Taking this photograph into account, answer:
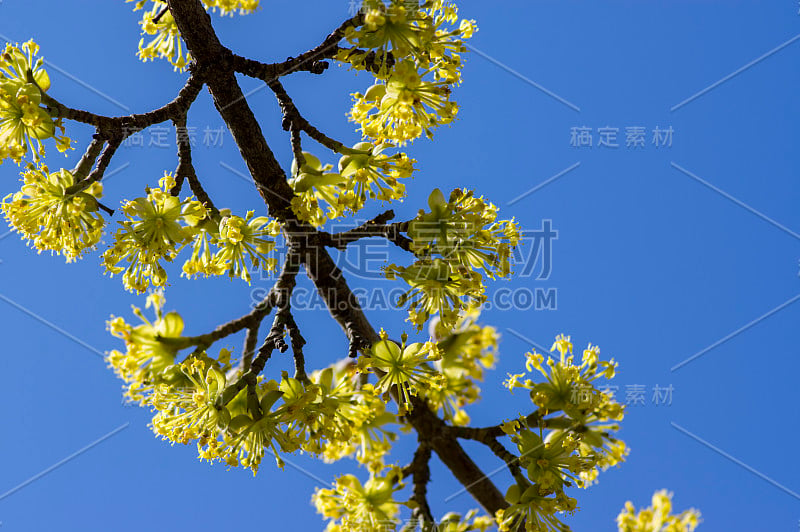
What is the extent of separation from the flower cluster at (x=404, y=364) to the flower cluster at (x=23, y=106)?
154 cm

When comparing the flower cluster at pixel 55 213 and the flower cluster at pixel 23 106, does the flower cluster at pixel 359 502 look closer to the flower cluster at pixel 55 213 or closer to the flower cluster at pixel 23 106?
the flower cluster at pixel 55 213

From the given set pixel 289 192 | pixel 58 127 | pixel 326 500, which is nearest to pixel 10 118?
pixel 58 127

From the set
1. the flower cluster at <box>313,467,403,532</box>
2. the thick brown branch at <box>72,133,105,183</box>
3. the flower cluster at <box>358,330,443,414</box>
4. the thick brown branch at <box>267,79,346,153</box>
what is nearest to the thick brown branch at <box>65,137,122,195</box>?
the thick brown branch at <box>72,133,105,183</box>

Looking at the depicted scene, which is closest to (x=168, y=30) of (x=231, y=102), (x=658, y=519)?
(x=231, y=102)

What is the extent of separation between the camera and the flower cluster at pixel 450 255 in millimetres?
2758

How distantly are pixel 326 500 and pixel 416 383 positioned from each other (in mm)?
868

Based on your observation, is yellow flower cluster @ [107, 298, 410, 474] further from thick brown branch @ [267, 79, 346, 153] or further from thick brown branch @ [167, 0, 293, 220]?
thick brown branch @ [267, 79, 346, 153]

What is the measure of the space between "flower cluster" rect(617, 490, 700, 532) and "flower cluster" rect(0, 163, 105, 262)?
2.78 metres

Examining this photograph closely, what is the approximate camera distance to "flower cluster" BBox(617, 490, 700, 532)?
3.24 metres

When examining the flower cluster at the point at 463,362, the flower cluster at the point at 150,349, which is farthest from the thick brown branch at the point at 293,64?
the flower cluster at the point at 463,362

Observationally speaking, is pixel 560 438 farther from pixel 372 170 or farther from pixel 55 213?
pixel 55 213

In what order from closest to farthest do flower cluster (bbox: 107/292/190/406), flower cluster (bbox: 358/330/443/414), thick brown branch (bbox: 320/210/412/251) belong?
flower cluster (bbox: 107/292/190/406)
flower cluster (bbox: 358/330/443/414)
thick brown branch (bbox: 320/210/412/251)

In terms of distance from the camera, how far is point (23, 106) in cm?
258

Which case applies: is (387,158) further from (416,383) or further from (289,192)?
(416,383)
